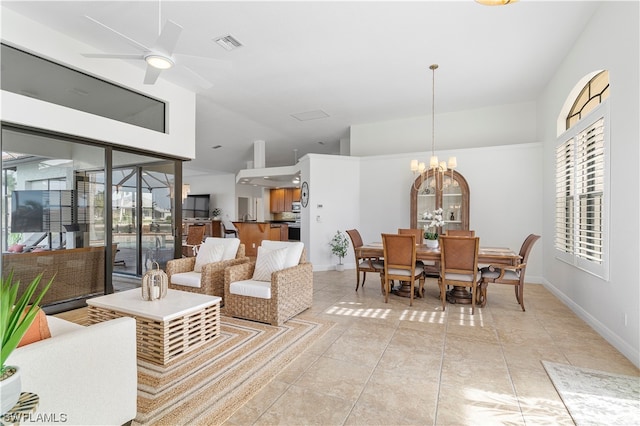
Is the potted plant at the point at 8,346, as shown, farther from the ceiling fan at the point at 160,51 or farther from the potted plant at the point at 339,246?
the potted plant at the point at 339,246

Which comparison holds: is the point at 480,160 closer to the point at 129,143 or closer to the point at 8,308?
the point at 129,143

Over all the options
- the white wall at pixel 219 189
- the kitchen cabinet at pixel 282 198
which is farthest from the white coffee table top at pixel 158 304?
the kitchen cabinet at pixel 282 198

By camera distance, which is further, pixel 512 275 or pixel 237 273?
pixel 512 275

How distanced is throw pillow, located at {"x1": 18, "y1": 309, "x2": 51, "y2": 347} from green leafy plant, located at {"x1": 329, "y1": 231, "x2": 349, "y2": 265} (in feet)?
16.9

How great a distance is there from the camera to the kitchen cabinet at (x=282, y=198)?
12.4 metres

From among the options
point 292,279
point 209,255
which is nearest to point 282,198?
point 209,255

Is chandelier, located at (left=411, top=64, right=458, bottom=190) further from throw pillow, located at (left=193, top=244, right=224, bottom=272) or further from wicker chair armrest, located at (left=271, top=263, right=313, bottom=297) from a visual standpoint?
throw pillow, located at (left=193, top=244, right=224, bottom=272)

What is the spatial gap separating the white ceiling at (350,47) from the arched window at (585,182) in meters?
0.82

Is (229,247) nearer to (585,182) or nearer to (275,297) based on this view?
(275,297)

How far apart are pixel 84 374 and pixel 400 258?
3347 mm

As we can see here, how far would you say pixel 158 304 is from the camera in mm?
2699

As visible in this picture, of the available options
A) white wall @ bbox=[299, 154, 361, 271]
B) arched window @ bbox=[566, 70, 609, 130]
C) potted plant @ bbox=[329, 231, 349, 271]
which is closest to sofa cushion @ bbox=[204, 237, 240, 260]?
white wall @ bbox=[299, 154, 361, 271]

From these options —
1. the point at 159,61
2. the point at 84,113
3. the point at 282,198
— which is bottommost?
the point at 282,198

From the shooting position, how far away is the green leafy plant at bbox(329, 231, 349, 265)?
6379 millimetres
